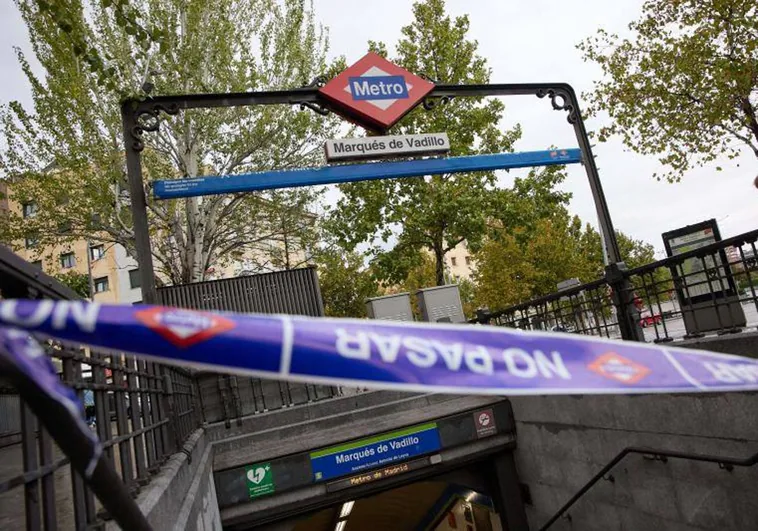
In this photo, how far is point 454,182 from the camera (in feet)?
66.2

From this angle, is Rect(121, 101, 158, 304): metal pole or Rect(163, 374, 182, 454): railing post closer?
Rect(163, 374, 182, 454): railing post

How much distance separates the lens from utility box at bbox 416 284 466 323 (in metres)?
14.9

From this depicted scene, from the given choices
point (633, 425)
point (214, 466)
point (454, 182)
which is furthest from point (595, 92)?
point (214, 466)

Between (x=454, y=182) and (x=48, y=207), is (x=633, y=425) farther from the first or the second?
(x=48, y=207)

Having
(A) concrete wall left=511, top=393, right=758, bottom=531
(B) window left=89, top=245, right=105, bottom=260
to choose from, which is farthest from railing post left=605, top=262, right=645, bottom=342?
(B) window left=89, top=245, right=105, bottom=260

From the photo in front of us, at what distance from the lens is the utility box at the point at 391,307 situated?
14.5 m

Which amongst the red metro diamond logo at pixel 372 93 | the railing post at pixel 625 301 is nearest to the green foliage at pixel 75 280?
the red metro diamond logo at pixel 372 93

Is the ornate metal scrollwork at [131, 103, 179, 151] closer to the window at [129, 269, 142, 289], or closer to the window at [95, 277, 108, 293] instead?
the window at [129, 269, 142, 289]

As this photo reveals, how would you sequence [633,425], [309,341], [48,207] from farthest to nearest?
1. [48,207]
2. [633,425]
3. [309,341]

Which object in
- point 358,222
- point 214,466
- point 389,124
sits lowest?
point 214,466

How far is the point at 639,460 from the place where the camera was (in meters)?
7.19

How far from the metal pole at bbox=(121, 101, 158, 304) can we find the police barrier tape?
5.31m

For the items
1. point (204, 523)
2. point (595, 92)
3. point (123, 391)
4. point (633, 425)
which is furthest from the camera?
point (595, 92)

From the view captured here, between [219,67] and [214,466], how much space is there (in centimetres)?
1333
